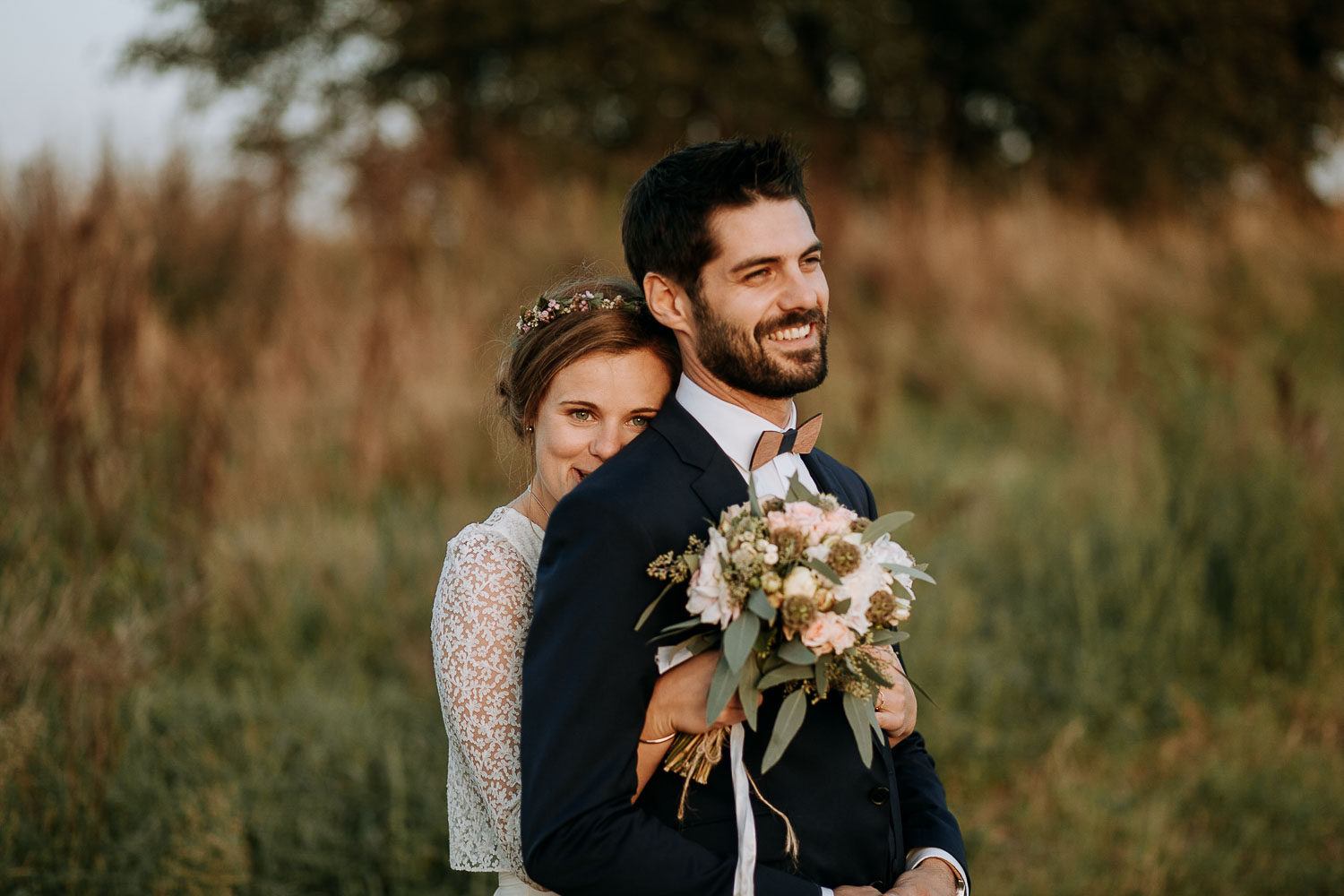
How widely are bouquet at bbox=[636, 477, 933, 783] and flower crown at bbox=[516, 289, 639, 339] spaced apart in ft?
2.99

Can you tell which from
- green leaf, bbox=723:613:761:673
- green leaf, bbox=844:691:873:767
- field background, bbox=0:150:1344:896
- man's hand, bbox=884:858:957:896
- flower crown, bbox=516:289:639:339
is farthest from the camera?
field background, bbox=0:150:1344:896

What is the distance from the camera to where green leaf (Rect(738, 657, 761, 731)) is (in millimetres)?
1987

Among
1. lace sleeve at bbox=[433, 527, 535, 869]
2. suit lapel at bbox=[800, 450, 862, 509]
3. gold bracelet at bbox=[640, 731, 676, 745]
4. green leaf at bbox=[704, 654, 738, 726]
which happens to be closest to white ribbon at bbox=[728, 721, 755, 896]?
gold bracelet at bbox=[640, 731, 676, 745]

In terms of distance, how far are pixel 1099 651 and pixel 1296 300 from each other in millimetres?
6015

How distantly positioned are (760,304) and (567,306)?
670 millimetres

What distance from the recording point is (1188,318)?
10.3 meters

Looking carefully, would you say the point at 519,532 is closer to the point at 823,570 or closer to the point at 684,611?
the point at 684,611

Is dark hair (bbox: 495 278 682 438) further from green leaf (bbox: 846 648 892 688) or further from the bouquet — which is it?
green leaf (bbox: 846 648 892 688)

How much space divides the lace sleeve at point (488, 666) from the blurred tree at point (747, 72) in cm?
1129

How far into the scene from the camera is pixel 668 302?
100 inches

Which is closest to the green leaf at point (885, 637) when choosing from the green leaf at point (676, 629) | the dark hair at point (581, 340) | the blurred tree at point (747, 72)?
the green leaf at point (676, 629)

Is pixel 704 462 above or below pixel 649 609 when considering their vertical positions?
above

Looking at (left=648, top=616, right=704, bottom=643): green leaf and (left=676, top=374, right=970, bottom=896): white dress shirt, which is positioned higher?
(left=676, top=374, right=970, bottom=896): white dress shirt

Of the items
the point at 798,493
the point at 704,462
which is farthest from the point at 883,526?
the point at 704,462
